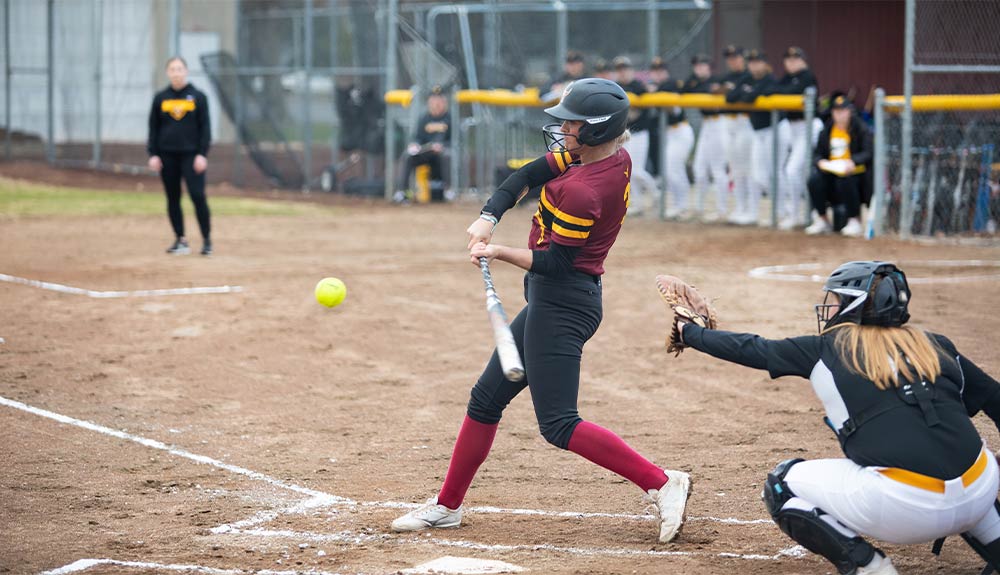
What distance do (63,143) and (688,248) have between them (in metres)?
16.8

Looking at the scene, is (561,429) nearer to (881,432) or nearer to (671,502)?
(671,502)

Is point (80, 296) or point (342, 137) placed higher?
point (342, 137)

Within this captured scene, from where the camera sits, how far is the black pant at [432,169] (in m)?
20.3

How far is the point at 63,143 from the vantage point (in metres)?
26.2

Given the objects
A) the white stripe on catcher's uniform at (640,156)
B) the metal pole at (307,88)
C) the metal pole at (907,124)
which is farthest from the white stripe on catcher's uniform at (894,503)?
the metal pole at (307,88)

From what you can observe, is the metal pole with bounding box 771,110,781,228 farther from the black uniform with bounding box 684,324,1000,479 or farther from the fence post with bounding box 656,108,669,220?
the black uniform with bounding box 684,324,1000,479

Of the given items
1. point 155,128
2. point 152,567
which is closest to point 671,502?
point 152,567

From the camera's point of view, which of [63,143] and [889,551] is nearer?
[889,551]

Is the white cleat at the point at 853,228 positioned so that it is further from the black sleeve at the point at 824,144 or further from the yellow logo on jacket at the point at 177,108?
the yellow logo on jacket at the point at 177,108

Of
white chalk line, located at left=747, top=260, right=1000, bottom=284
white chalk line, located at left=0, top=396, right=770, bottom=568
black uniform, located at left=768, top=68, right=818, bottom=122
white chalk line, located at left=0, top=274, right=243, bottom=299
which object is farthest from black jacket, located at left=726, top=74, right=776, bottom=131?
white chalk line, located at left=0, top=396, right=770, bottom=568

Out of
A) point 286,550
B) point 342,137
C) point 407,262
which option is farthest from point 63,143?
point 286,550

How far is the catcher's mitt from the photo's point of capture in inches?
183

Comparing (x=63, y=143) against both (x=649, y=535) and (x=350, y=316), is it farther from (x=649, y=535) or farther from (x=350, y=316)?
(x=649, y=535)

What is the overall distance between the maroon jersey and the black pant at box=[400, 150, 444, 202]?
1534 centimetres
